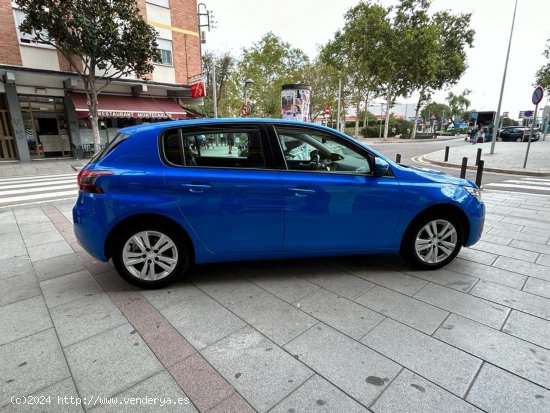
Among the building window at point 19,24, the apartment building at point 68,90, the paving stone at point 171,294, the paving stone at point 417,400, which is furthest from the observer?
the apartment building at point 68,90

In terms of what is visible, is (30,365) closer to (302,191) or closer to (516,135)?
(302,191)

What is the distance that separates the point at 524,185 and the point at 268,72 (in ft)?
115

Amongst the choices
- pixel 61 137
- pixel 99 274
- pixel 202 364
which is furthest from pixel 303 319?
pixel 61 137

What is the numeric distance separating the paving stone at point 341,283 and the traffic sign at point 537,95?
43.9 ft

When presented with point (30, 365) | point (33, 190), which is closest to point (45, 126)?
point (33, 190)

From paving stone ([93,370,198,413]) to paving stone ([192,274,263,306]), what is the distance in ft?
3.23

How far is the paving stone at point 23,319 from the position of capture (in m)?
2.57

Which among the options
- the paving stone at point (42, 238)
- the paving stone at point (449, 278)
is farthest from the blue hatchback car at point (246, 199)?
the paving stone at point (42, 238)

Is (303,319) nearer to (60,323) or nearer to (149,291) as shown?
(149,291)

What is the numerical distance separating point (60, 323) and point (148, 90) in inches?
774

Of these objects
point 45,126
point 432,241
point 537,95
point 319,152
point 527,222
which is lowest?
point 527,222

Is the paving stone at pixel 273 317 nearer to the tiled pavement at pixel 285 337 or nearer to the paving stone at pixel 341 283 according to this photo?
the tiled pavement at pixel 285 337

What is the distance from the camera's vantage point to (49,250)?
14.5 ft

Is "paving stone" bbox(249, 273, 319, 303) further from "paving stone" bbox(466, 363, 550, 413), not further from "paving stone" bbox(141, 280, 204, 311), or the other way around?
"paving stone" bbox(466, 363, 550, 413)
